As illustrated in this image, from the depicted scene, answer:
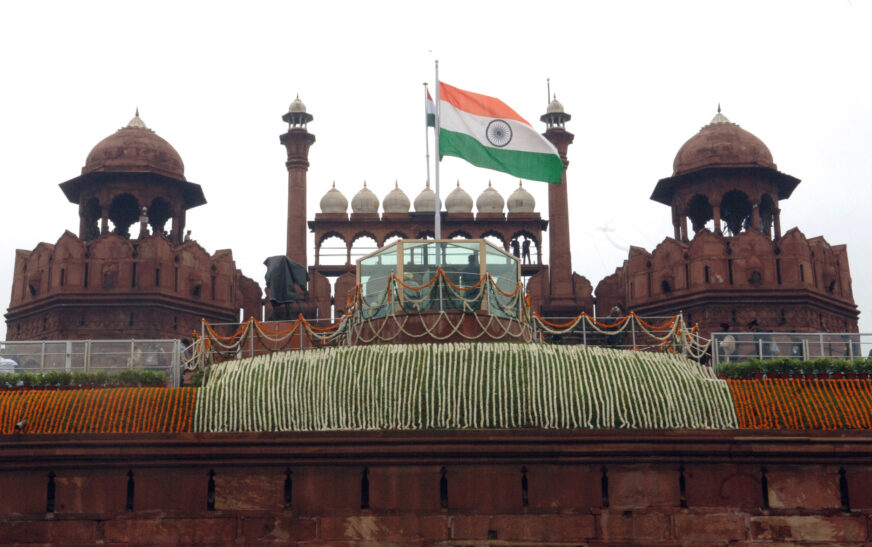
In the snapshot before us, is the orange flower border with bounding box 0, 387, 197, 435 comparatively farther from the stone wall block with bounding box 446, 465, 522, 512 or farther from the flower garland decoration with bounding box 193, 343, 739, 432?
the stone wall block with bounding box 446, 465, 522, 512

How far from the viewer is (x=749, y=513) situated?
2205cm

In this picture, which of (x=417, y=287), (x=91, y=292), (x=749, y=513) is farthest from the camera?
(x=91, y=292)

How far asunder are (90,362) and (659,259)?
20.8 metres

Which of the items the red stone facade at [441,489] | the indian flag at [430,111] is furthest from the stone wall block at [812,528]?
the indian flag at [430,111]

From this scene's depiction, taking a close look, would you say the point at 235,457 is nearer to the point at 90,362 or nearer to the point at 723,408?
the point at 90,362

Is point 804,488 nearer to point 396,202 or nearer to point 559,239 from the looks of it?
point 559,239

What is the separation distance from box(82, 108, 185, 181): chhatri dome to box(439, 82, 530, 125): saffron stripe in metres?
16.8

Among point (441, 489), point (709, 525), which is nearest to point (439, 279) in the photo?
point (441, 489)

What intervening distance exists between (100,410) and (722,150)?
82.6ft

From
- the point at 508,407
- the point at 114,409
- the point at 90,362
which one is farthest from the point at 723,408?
the point at 90,362

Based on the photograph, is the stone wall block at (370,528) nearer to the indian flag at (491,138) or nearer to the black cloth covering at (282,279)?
the black cloth covering at (282,279)

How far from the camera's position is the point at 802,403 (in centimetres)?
2327

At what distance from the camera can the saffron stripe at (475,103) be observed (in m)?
27.7

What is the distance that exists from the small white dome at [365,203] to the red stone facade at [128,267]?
5.28 meters
